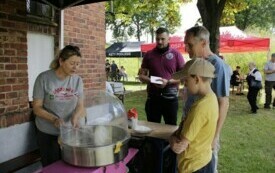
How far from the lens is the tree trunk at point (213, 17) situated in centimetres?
970

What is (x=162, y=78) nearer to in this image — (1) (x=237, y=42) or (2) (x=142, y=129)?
(2) (x=142, y=129)

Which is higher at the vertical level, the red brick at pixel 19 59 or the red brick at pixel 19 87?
the red brick at pixel 19 59

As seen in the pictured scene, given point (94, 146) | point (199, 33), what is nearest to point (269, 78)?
point (199, 33)

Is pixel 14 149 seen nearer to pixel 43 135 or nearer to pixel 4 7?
pixel 43 135

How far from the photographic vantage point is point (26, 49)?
396 centimetres

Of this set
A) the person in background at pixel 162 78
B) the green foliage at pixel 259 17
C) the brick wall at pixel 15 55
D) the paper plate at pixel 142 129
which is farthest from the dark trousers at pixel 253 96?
the green foliage at pixel 259 17

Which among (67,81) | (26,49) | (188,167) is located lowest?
(188,167)

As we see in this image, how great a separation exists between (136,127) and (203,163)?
1.38m

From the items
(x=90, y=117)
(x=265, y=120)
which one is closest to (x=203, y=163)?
(x=90, y=117)

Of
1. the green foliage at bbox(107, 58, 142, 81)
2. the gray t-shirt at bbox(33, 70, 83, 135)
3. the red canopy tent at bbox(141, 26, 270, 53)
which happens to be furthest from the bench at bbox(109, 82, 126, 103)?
the green foliage at bbox(107, 58, 142, 81)

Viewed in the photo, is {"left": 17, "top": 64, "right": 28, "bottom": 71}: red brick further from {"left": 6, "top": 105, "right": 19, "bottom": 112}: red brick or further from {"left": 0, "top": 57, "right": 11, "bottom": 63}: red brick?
{"left": 6, "top": 105, "right": 19, "bottom": 112}: red brick

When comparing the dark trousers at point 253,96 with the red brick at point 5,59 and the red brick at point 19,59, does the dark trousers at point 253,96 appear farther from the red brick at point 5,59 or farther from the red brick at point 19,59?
the red brick at point 5,59

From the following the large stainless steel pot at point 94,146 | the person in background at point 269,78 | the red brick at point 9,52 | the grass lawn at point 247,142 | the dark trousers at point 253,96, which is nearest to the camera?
the large stainless steel pot at point 94,146

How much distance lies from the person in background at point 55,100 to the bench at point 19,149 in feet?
2.29
